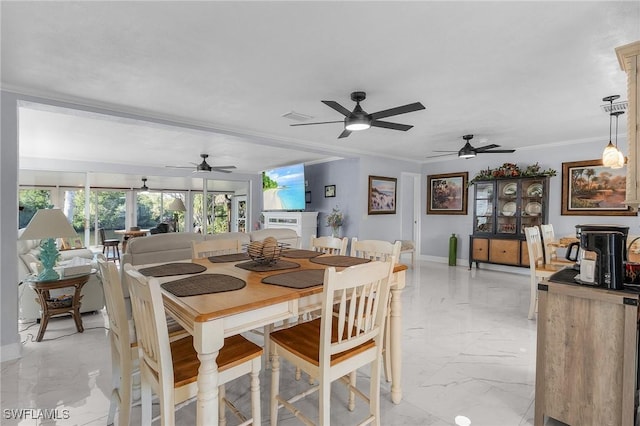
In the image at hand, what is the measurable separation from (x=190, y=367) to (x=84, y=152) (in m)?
6.47

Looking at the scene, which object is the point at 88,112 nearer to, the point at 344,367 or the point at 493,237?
the point at 344,367

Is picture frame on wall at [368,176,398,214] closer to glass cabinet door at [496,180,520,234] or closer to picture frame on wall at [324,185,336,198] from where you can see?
picture frame on wall at [324,185,336,198]

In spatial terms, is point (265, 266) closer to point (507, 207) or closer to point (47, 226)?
point (47, 226)

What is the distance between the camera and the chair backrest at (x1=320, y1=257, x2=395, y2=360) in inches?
52.7

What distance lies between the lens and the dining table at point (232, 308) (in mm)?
1188

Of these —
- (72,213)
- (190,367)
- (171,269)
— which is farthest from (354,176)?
(72,213)

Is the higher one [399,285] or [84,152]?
[84,152]

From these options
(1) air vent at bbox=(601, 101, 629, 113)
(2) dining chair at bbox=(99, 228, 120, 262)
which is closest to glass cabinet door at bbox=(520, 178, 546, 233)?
(1) air vent at bbox=(601, 101, 629, 113)

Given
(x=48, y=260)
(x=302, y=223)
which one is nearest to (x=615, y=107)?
(x=302, y=223)

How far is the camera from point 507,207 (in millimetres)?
5621

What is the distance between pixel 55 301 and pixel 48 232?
2.58 ft

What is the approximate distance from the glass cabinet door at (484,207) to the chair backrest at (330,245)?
4.15 metres

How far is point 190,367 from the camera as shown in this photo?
137 cm

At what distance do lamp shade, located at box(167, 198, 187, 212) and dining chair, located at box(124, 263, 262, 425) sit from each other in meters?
8.12
